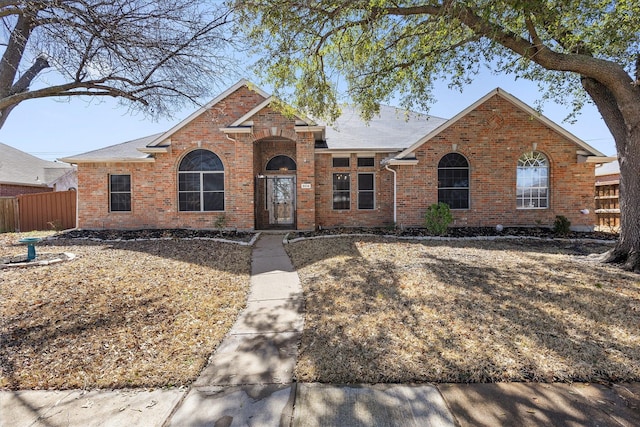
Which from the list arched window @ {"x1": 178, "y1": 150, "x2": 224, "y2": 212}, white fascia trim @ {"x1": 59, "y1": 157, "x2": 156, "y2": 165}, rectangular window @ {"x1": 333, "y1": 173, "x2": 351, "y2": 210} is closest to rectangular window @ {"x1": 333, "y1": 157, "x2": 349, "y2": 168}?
rectangular window @ {"x1": 333, "y1": 173, "x2": 351, "y2": 210}

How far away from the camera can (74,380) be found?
3.04 metres

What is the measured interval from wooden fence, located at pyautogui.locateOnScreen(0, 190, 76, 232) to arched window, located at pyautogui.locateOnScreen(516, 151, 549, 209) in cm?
2075

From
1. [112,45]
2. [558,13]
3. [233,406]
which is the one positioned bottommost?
[233,406]

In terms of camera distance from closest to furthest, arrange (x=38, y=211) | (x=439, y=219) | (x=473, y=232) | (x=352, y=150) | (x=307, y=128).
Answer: (x=439, y=219) → (x=473, y=232) → (x=307, y=128) → (x=352, y=150) → (x=38, y=211)

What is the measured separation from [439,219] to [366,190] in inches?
134

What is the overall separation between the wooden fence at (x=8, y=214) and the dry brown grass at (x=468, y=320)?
1626cm

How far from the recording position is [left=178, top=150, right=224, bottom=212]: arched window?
42.0 feet

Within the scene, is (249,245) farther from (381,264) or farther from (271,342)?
(271,342)

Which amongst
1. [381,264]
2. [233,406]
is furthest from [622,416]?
[381,264]

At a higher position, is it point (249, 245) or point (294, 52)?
point (294, 52)

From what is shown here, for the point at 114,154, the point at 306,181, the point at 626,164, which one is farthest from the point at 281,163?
the point at 626,164

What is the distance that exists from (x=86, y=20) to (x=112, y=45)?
55 centimetres

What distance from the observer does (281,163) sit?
14094 mm

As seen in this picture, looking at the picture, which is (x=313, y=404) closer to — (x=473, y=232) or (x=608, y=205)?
(x=473, y=232)
